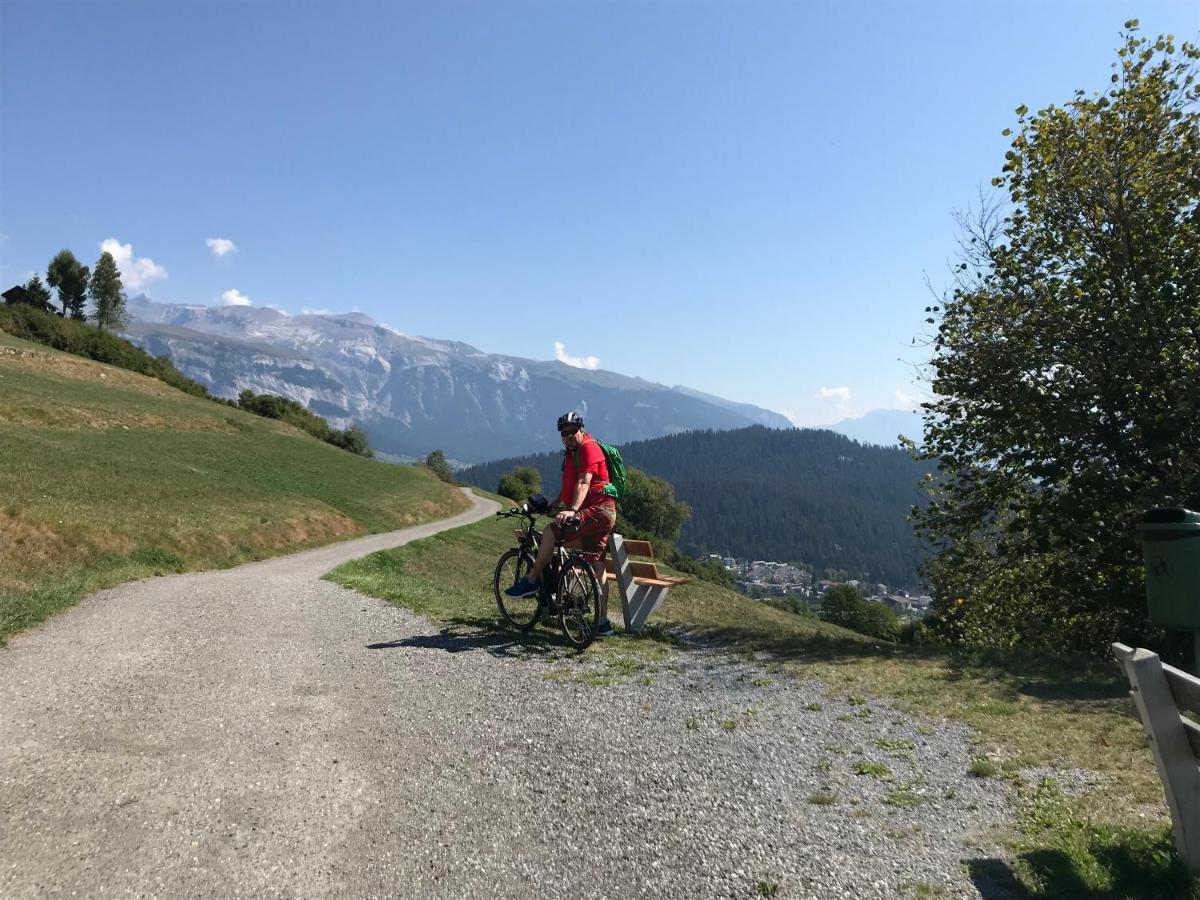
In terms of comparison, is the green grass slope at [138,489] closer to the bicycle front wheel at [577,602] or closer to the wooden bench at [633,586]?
the bicycle front wheel at [577,602]

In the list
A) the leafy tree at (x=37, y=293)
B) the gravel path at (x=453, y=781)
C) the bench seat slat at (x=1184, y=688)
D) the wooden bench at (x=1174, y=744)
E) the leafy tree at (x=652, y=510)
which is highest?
the leafy tree at (x=37, y=293)

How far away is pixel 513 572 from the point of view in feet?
33.8

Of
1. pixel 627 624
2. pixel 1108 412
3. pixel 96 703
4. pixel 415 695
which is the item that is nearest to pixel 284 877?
pixel 415 695

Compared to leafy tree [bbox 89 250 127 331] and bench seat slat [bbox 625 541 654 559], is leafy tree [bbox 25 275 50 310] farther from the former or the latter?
bench seat slat [bbox 625 541 654 559]

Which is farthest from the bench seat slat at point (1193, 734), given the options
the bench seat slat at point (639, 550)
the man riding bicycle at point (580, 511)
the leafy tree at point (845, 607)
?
the leafy tree at point (845, 607)

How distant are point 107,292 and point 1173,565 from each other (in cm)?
12617

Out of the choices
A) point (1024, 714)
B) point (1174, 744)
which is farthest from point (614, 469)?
point (1174, 744)

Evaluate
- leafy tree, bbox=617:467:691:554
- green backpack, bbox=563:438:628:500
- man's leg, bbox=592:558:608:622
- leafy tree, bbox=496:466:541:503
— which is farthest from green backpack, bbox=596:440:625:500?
leafy tree, bbox=617:467:691:554

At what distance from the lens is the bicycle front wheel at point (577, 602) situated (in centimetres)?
947

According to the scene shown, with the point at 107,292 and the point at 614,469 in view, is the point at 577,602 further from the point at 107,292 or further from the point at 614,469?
the point at 107,292

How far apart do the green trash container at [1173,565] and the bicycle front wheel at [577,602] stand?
6109mm

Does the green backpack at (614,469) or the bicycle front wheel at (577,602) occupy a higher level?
the green backpack at (614,469)

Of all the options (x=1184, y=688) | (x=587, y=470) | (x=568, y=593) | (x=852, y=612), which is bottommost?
(x=852, y=612)

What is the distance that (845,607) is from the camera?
278 ft
